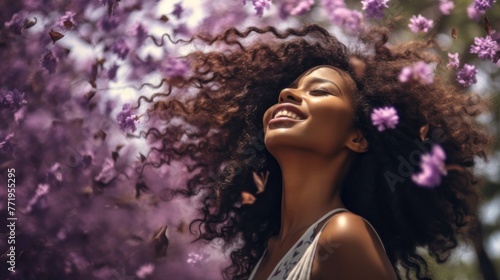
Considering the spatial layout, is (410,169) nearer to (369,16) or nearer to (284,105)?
(284,105)

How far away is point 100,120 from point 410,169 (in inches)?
105

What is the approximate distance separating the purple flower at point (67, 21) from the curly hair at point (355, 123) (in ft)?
3.01

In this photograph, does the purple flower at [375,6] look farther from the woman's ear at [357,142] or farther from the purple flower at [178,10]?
the purple flower at [178,10]

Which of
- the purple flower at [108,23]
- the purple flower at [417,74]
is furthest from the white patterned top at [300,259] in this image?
the purple flower at [108,23]

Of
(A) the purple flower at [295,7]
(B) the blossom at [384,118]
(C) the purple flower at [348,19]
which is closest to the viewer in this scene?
(B) the blossom at [384,118]

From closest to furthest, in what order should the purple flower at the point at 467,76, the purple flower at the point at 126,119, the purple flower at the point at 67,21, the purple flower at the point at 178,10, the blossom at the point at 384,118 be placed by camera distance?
the blossom at the point at 384,118 < the purple flower at the point at 467,76 < the purple flower at the point at 126,119 < the purple flower at the point at 67,21 < the purple flower at the point at 178,10

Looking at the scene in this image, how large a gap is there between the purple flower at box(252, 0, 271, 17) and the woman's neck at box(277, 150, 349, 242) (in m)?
1.24

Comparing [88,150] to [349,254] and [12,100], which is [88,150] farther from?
[349,254]

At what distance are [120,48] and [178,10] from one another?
19.5 inches

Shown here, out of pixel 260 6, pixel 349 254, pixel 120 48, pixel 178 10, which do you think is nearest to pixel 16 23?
A: pixel 120 48

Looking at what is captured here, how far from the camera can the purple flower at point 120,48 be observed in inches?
225

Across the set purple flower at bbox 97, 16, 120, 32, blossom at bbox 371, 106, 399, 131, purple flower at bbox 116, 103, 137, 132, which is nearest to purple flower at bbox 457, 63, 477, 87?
blossom at bbox 371, 106, 399, 131

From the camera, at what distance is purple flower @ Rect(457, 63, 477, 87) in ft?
14.7

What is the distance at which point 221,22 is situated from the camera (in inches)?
242
